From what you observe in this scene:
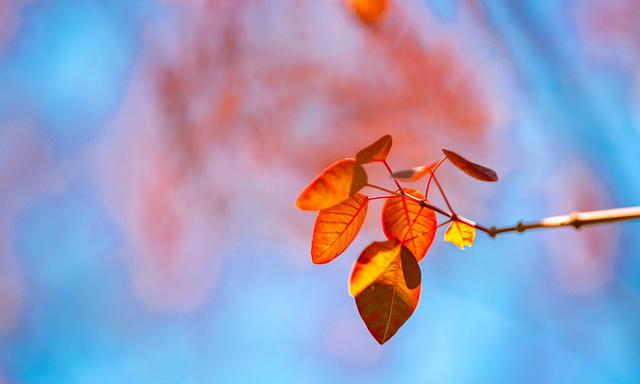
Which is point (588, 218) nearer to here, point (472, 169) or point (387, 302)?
point (472, 169)

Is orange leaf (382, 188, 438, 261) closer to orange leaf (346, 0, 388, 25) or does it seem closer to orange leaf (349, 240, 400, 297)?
orange leaf (349, 240, 400, 297)

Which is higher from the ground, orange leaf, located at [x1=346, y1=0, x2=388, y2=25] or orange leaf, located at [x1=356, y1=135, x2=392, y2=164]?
orange leaf, located at [x1=346, y1=0, x2=388, y2=25]

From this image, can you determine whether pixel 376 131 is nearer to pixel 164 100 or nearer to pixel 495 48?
pixel 495 48

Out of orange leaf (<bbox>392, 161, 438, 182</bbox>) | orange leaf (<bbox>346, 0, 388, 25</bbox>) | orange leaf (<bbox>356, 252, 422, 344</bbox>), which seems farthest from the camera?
orange leaf (<bbox>346, 0, 388, 25</bbox>)

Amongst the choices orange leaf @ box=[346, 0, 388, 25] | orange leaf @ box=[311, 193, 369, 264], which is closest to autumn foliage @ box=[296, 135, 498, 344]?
orange leaf @ box=[311, 193, 369, 264]

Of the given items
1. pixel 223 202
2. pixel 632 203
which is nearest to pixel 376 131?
pixel 223 202

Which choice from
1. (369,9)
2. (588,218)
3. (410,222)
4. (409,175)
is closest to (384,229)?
(410,222)

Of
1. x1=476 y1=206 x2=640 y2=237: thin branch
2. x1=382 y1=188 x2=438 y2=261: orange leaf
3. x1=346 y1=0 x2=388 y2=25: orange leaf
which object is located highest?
x1=346 y1=0 x2=388 y2=25: orange leaf
